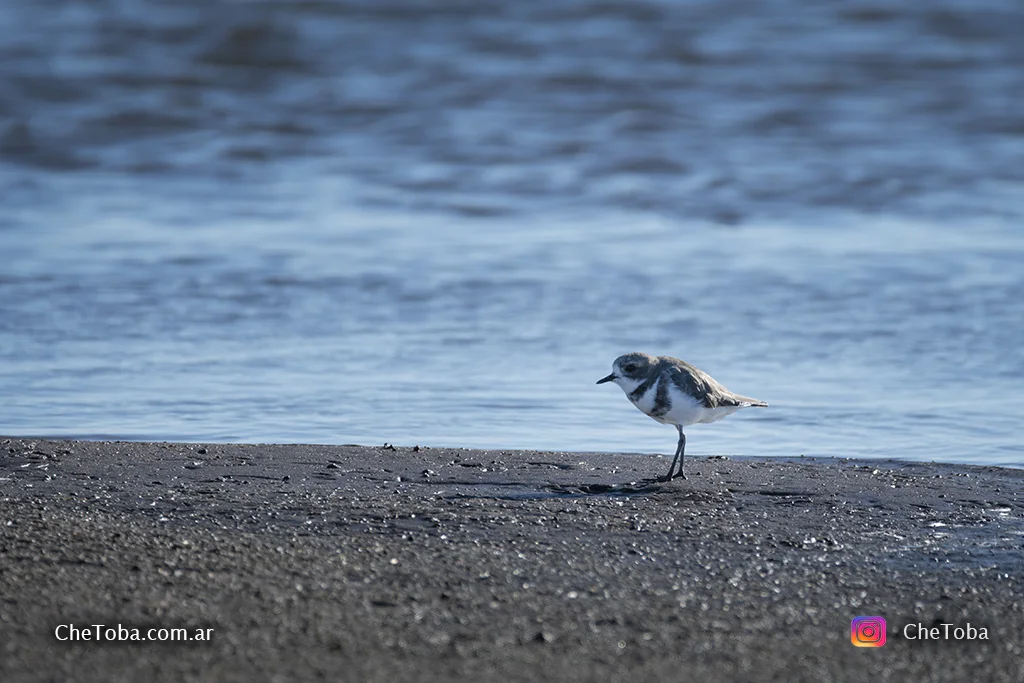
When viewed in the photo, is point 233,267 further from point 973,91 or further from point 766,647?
point 973,91

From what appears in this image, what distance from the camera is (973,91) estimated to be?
1739cm

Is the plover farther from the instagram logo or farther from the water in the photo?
the instagram logo

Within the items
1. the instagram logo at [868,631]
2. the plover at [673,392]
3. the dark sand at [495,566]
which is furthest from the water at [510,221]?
the instagram logo at [868,631]

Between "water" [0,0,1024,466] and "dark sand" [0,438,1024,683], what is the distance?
37.9 inches

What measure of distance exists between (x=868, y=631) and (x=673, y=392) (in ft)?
7.81

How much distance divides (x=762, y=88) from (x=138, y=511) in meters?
14.5

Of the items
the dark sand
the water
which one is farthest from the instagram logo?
the water

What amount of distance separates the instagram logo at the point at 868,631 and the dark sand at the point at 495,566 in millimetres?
39

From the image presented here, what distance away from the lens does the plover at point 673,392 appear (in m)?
5.95

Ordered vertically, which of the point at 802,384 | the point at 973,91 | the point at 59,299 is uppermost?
the point at 973,91

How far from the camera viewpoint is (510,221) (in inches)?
506

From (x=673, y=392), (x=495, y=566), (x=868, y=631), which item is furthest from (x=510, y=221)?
(x=868, y=631)

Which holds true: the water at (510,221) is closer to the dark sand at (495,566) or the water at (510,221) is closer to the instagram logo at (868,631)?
the dark sand at (495,566)

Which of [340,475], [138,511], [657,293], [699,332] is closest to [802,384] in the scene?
[699,332]
